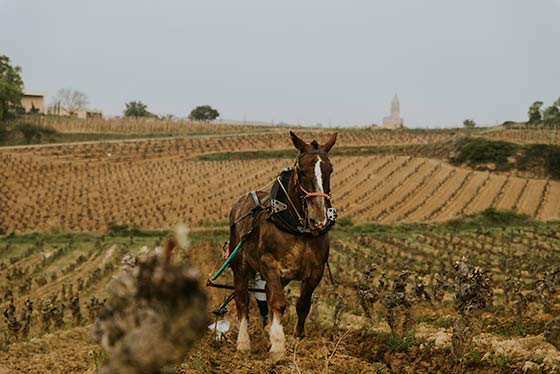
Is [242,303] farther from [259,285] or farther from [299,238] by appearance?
[299,238]

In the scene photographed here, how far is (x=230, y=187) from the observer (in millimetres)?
40625

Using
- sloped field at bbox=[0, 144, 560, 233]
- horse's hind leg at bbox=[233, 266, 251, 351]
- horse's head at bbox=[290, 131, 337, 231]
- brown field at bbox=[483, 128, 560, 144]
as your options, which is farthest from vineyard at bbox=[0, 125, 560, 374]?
horse's head at bbox=[290, 131, 337, 231]

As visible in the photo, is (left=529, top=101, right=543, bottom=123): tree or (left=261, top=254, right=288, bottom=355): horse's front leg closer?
(left=261, top=254, right=288, bottom=355): horse's front leg

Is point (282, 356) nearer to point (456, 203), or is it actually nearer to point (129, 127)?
point (456, 203)

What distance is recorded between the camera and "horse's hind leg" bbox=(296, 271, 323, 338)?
6.27m

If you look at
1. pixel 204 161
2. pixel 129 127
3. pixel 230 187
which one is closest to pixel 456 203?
pixel 230 187

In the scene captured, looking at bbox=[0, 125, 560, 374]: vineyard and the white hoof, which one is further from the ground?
the white hoof

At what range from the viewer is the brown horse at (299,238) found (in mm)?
5820

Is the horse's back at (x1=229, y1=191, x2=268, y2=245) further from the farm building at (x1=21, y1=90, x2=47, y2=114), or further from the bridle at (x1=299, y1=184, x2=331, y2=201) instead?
the farm building at (x1=21, y1=90, x2=47, y2=114)

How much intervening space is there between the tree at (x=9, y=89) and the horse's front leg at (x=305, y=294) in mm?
67822

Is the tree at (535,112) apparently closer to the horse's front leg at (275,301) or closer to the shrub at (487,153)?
the shrub at (487,153)

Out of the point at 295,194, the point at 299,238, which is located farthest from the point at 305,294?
the point at 295,194

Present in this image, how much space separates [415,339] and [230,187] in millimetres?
33455

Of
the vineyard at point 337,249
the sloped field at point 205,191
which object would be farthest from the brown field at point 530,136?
the sloped field at point 205,191
